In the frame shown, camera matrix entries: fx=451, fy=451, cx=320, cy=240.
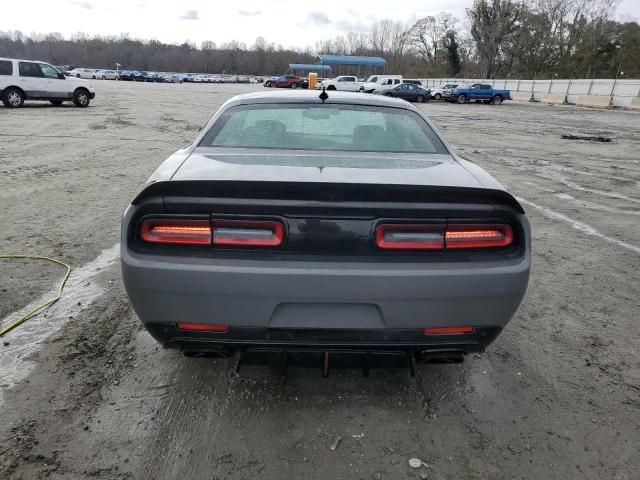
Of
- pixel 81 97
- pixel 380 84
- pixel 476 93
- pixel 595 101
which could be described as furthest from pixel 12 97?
pixel 595 101

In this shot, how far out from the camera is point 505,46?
66125 millimetres

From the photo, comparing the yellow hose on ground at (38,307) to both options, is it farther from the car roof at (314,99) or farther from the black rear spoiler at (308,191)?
the car roof at (314,99)

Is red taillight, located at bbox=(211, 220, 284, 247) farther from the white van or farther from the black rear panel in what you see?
the white van

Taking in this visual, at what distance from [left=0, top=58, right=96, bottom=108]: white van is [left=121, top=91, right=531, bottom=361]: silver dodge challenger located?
64.3ft

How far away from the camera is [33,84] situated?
1783 cm

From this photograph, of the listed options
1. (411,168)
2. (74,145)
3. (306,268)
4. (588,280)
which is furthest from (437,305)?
(74,145)

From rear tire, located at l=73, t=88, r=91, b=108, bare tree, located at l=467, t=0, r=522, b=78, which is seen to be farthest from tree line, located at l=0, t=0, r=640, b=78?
rear tire, located at l=73, t=88, r=91, b=108

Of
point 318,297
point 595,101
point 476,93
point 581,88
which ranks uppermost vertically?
point 581,88

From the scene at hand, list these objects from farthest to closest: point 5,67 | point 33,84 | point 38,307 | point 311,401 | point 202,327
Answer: point 33,84 → point 5,67 → point 38,307 → point 311,401 → point 202,327

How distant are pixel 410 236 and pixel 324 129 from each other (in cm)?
134

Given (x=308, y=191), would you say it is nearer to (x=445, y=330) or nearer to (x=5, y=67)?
(x=445, y=330)

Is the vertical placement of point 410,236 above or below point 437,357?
above

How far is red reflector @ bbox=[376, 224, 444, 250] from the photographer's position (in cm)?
197

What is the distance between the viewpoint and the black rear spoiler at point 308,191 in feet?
6.33
